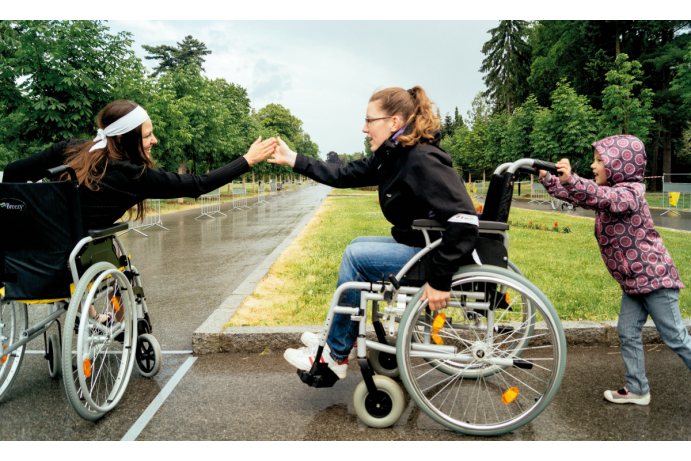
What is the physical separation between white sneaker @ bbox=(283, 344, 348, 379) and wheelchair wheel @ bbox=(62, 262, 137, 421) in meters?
Answer: 1.06

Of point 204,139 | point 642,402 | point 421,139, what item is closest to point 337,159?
point 421,139

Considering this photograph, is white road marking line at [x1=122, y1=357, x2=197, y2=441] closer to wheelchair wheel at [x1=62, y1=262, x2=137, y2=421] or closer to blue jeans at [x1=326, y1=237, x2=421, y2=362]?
wheelchair wheel at [x1=62, y1=262, x2=137, y2=421]

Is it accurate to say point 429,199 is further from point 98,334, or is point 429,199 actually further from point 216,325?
point 216,325

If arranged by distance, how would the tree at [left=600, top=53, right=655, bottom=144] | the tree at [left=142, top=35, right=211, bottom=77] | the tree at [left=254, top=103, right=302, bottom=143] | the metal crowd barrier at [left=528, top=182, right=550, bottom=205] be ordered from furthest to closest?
the tree at [left=254, top=103, right=302, bottom=143]
the tree at [left=142, top=35, right=211, bottom=77]
the metal crowd barrier at [left=528, top=182, right=550, bottom=205]
the tree at [left=600, top=53, right=655, bottom=144]

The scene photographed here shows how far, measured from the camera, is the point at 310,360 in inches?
115

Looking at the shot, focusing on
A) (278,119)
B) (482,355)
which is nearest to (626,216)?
(482,355)

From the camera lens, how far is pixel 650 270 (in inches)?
111

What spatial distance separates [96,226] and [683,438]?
361cm

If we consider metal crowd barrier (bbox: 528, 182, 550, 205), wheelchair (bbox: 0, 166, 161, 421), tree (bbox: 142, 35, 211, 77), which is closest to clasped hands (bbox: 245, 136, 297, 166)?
wheelchair (bbox: 0, 166, 161, 421)

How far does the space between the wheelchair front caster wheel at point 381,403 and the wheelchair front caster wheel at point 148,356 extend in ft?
4.99

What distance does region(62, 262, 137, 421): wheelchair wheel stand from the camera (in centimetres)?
248

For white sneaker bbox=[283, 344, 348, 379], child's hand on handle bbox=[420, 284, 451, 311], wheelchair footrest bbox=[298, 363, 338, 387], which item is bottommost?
wheelchair footrest bbox=[298, 363, 338, 387]

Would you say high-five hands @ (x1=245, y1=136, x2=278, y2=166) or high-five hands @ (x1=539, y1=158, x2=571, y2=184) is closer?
high-five hands @ (x1=539, y1=158, x2=571, y2=184)

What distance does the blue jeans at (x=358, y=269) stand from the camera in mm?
2738
